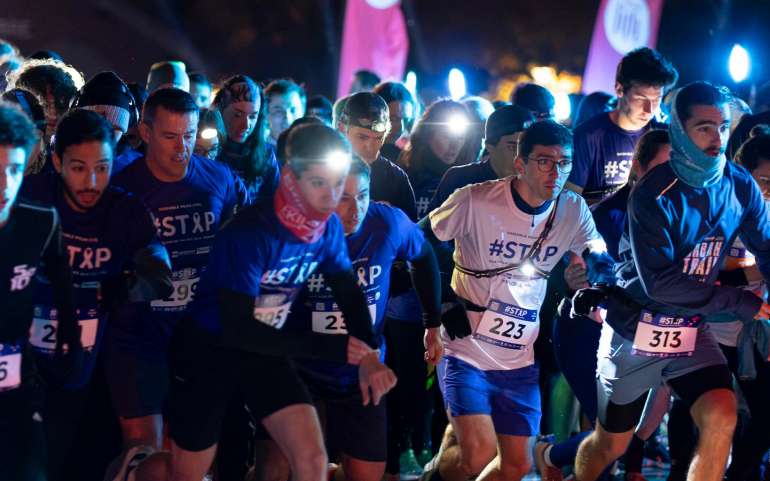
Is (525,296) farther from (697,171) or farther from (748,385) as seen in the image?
(748,385)

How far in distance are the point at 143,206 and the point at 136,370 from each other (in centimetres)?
82

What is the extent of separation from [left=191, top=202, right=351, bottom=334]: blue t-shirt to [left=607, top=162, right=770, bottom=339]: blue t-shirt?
64.0 inches

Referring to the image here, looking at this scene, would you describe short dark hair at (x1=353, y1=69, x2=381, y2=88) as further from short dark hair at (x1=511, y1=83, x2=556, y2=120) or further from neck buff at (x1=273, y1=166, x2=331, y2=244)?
neck buff at (x1=273, y1=166, x2=331, y2=244)

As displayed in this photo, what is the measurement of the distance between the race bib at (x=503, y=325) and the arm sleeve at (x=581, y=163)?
1.63 m

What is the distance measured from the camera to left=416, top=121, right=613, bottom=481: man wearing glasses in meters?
5.60

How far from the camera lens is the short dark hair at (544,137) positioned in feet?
18.6

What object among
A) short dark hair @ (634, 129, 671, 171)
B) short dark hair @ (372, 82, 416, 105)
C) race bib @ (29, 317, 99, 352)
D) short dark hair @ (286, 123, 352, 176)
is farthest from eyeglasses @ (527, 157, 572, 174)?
race bib @ (29, 317, 99, 352)

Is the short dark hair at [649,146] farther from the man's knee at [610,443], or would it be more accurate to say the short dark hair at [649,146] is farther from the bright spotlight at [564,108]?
the bright spotlight at [564,108]

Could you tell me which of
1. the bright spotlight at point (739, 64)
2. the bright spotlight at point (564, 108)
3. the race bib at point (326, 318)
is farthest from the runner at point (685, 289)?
the bright spotlight at point (739, 64)

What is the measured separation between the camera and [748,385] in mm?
6270

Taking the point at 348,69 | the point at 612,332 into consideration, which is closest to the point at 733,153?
the point at 612,332

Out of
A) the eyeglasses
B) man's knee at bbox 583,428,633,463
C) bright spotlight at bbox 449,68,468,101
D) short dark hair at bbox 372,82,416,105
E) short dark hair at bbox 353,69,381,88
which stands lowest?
man's knee at bbox 583,428,633,463

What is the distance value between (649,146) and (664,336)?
50.6 inches

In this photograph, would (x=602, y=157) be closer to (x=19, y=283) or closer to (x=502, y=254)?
(x=502, y=254)
